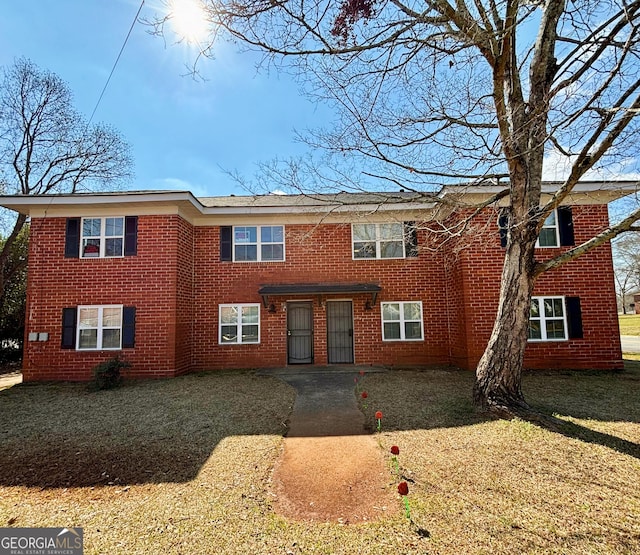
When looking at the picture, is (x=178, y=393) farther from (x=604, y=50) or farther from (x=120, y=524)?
(x=604, y=50)

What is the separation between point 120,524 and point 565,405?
7.18 meters

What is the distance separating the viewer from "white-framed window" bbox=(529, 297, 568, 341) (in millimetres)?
9781

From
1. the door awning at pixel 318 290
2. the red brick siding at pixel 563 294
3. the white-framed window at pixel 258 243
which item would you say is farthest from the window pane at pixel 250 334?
the red brick siding at pixel 563 294

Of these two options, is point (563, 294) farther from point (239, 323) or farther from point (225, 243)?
point (225, 243)

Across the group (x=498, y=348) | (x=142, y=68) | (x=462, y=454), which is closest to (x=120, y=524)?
(x=462, y=454)

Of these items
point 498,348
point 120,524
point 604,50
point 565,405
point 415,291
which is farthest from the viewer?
point 415,291

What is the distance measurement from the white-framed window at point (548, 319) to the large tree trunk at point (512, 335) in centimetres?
501

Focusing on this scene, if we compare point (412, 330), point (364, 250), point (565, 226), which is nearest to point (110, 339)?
point (364, 250)

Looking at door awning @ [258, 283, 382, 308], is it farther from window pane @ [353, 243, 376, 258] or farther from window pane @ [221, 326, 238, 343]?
window pane @ [221, 326, 238, 343]

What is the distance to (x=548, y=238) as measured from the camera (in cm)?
1012

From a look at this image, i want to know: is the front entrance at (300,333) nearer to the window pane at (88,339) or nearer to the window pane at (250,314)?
the window pane at (250,314)

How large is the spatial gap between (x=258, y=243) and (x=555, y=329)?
373 inches

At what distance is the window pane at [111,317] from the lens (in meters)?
9.71

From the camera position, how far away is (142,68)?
597 cm
